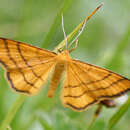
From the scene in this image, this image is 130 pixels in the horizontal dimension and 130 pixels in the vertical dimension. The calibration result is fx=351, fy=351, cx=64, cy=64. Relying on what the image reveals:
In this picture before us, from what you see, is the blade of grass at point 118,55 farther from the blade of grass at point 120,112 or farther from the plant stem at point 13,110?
the plant stem at point 13,110

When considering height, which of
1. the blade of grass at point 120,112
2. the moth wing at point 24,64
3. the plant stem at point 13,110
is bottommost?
the blade of grass at point 120,112

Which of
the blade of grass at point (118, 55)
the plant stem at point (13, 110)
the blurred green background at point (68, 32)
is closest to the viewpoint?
the plant stem at point (13, 110)

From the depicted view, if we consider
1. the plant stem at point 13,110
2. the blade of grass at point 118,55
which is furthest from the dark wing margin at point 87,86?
the blade of grass at point 118,55

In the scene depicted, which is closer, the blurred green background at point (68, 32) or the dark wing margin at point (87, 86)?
the dark wing margin at point (87, 86)

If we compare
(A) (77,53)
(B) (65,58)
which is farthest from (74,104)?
(A) (77,53)

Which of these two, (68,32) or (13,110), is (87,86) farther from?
(68,32)
